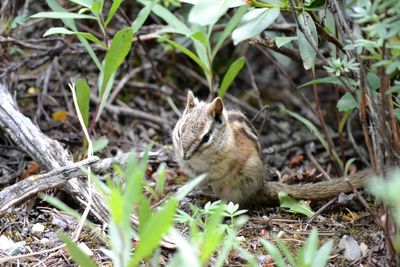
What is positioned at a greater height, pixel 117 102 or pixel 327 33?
pixel 327 33

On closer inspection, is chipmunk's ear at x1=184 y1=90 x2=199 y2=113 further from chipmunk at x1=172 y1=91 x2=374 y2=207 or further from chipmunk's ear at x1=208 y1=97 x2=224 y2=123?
chipmunk's ear at x1=208 y1=97 x2=224 y2=123

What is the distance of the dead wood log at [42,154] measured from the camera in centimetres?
294

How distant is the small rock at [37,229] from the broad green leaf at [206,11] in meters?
1.36

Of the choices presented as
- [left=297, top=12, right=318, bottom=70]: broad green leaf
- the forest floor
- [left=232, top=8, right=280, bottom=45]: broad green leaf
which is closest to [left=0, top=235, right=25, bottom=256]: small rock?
the forest floor

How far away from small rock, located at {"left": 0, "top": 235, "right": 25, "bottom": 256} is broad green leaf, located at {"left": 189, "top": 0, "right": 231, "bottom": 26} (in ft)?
4.38

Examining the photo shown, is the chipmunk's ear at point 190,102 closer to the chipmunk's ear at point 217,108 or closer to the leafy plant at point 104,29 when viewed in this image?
the chipmunk's ear at point 217,108

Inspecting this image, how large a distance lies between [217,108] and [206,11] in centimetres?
114

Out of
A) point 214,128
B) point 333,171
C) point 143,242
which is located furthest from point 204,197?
point 143,242

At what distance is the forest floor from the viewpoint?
292 cm

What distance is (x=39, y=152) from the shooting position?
3344 millimetres

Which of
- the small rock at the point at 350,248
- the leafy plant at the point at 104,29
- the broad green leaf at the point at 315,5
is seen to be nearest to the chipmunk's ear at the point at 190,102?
the leafy plant at the point at 104,29

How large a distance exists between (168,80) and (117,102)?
1.70ft

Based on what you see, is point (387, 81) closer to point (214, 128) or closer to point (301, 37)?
point (301, 37)

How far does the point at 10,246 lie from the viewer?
2.82m
